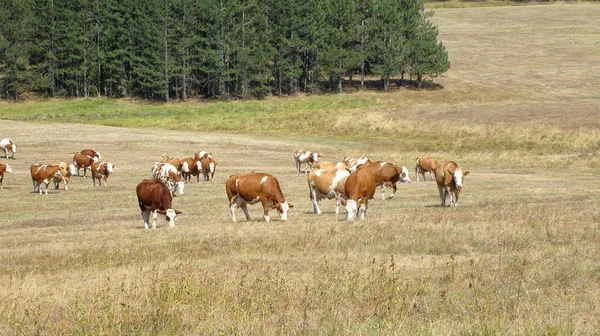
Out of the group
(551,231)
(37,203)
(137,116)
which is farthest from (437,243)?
(137,116)

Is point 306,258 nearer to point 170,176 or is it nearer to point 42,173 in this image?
point 170,176

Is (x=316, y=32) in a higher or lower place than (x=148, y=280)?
higher

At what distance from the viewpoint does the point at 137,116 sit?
285 feet

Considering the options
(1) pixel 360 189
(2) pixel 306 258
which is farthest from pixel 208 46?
(2) pixel 306 258

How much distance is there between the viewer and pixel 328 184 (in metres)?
25.4

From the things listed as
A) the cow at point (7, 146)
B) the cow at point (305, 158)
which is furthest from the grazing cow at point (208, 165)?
the cow at point (7, 146)

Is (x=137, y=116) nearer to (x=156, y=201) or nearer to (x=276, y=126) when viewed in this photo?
(x=276, y=126)

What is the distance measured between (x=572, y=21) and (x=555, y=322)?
144736 mm

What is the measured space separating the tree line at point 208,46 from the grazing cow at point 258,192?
75889mm

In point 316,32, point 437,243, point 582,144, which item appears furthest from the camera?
point 316,32

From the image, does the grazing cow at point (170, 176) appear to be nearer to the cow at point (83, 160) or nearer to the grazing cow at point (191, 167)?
the grazing cow at point (191, 167)

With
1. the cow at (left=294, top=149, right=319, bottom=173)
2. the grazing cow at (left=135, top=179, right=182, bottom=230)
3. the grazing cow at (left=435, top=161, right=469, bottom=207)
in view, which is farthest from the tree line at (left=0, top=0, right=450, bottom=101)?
the grazing cow at (left=135, top=179, right=182, bottom=230)

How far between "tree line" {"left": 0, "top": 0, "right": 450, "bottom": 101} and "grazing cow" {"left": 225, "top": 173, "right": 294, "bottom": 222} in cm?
7589

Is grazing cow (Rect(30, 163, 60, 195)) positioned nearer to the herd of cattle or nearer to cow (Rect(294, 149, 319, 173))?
the herd of cattle
